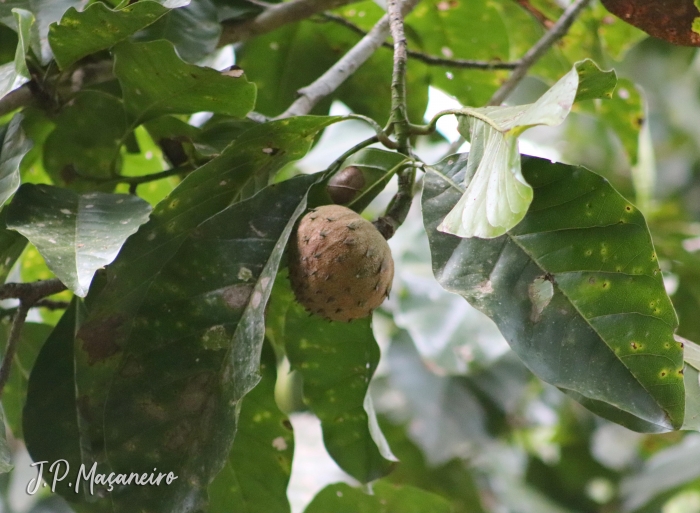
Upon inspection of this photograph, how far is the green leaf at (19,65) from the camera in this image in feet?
2.68

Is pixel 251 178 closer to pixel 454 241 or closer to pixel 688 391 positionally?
pixel 454 241

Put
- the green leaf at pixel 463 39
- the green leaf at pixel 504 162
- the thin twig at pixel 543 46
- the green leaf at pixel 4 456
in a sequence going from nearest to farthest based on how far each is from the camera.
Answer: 1. the green leaf at pixel 504 162
2. the green leaf at pixel 4 456
3. the thin twig at pixel 543 46
4. the green leaf at pixel 463 39

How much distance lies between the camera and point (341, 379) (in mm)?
1045

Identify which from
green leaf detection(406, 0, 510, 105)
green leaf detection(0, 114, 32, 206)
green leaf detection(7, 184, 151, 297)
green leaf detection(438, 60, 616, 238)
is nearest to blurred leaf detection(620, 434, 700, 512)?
green leaf detection(406, 0, 510, 105)

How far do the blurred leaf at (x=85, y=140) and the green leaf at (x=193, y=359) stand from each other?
326mm

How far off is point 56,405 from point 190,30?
0.55 m

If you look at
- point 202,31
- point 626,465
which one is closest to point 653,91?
point 626,465

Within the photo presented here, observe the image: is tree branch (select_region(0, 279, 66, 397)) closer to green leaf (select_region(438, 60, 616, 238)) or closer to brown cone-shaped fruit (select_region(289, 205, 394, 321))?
brown cone-shaped fruit (select_region(289, 205, 394, 321))

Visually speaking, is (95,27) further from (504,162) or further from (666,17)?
(666,17)

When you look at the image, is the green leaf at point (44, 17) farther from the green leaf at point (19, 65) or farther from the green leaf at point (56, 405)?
the green leaf at point (56, 405)

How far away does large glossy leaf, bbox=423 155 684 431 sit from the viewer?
0.72 meters

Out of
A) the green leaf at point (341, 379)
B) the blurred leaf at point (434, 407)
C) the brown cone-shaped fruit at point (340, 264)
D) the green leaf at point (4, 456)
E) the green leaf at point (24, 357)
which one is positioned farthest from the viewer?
the blurred leaf at point (434, 407)

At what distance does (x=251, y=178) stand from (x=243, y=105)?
0.30 ft

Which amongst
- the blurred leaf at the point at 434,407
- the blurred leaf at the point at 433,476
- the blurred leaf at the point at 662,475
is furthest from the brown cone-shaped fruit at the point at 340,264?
the blurred leaf at the point at 662,475
